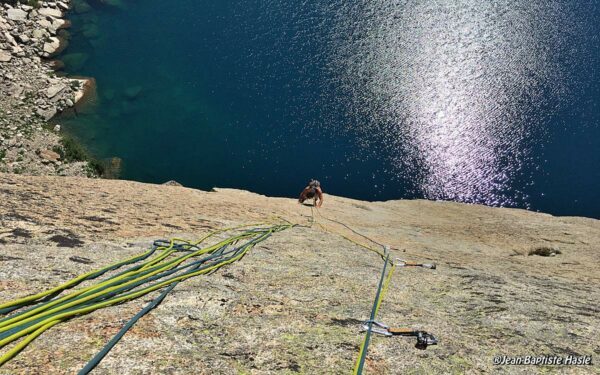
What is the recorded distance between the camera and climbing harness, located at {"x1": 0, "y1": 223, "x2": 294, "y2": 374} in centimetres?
411

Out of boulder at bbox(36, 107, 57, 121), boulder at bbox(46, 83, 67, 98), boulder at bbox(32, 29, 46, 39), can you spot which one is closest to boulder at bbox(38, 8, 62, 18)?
boulder at bbox(32, 29, 46, 39)

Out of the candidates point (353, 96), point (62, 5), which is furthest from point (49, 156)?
point (62, 5)

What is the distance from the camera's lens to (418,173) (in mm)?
48000

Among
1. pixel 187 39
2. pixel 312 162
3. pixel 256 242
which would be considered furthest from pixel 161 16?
pixel 256 242

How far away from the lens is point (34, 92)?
46875mm

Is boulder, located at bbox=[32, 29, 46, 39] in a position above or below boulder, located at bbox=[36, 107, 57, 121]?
above

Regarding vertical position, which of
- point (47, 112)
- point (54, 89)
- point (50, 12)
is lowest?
point (47, 112)

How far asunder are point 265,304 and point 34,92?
5274 cm

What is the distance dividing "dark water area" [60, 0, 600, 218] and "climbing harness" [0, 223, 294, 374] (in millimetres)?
37347

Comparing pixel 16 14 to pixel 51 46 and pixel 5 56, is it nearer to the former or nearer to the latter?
pixel 51 46

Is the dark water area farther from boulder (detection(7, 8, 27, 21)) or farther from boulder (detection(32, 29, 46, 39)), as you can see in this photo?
boulder (detection(7, 8, 27, 21))

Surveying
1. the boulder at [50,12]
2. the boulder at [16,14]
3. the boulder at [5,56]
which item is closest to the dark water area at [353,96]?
the boulder at [50,12]

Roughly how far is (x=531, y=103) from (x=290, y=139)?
109 ft

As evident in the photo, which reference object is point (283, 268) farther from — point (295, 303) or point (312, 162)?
point (312, 162)
